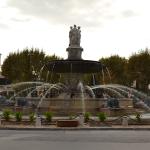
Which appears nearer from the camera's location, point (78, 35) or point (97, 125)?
point (97, 125)

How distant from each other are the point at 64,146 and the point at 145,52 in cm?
8163

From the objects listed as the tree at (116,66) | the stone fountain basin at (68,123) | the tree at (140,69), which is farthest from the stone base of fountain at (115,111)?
the tree at (116,66)

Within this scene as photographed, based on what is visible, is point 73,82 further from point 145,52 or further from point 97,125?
point 145,52

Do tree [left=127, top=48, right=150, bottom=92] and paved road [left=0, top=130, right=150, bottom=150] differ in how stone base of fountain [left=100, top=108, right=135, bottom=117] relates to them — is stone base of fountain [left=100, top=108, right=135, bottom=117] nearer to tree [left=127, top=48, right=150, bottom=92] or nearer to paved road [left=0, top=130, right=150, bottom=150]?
paved road [left=0, top=130, right=150, bottom=150]

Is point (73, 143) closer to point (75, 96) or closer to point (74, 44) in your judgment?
point (75, 96)

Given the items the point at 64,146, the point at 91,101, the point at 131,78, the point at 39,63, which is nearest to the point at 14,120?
the point at 91,101

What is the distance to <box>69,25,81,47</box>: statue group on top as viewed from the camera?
154 feet

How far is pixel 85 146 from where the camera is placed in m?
17.9

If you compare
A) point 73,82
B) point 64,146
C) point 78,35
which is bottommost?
point 64,146

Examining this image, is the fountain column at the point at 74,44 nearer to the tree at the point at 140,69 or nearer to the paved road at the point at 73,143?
the paved road at the point at 73,143

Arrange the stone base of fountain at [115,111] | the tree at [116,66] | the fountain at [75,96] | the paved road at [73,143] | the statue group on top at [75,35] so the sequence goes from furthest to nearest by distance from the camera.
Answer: the tree at [116,66] → the statue group on top at [75,35] → the fountain at [75,96] → the stone base of fountain at [115,111] → the paved road at [73,143]

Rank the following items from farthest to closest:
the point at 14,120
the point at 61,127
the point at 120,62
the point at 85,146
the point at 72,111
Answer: the point at 120,62 < the point at 72,111 < the point at 14,120 < the point at 61,127 < the point at 85,146

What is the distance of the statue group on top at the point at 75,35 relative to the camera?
47.0m

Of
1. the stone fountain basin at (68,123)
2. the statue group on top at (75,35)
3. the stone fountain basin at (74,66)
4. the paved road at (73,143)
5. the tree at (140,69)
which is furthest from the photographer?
the tree at (140,69)
